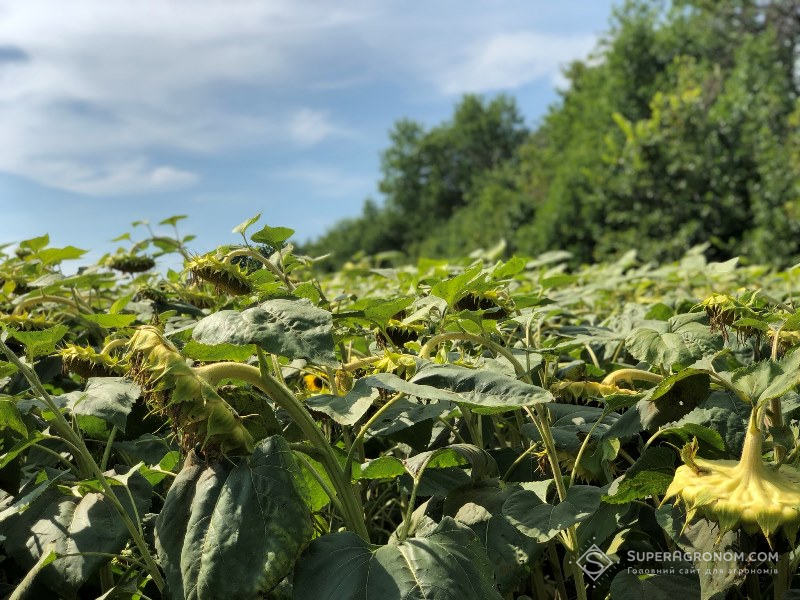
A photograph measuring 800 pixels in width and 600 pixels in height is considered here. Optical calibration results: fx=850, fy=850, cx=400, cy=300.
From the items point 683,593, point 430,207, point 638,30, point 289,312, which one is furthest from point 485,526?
point 430,207

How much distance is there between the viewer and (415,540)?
893mm

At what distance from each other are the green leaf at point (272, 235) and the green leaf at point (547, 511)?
505 mm

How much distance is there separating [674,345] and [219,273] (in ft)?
2.09

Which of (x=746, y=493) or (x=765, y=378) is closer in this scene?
(x=746, y=493)

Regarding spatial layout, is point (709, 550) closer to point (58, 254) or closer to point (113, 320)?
point (113, 320)

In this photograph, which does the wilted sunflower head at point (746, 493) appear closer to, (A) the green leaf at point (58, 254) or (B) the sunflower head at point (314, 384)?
(B) the sunflower head at point (314, 384)

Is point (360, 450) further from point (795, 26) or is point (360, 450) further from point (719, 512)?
point (795, 26)

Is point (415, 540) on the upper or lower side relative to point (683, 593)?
upper

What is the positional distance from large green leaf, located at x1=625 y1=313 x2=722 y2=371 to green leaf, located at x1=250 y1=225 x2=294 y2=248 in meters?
0.52

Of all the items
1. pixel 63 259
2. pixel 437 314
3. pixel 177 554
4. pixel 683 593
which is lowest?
pixel 683 593

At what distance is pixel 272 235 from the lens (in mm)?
1251

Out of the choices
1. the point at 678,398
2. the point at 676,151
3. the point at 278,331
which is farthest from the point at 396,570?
the point at 676,151

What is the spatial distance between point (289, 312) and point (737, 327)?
60 cm

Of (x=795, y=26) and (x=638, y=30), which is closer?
(x=638, y=30)
